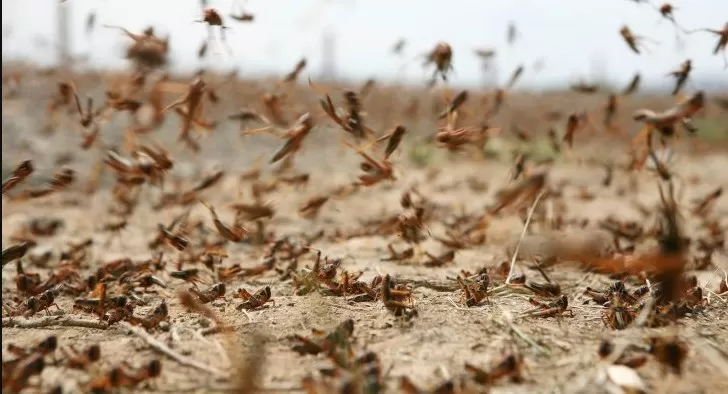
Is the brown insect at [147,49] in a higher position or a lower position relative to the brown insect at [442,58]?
lower

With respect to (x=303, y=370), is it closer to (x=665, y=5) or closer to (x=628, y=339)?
(x=628, y=339)

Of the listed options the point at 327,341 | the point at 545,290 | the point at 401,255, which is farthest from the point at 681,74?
the point at 327,341

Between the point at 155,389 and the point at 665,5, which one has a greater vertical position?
the point at 665,5

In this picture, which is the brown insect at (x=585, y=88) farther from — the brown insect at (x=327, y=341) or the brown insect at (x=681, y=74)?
the brown insect at (x=327, y=341)

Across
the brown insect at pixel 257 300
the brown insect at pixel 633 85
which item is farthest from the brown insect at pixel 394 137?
the brown insect at pixel 633 85

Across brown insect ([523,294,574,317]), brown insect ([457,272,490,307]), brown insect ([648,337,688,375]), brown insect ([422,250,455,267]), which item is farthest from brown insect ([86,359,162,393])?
brown insect ([422,250,455,267])

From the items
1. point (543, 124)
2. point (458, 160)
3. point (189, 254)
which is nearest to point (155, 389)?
point (189, 254)

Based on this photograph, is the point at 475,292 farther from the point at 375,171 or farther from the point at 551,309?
the point at 375,171

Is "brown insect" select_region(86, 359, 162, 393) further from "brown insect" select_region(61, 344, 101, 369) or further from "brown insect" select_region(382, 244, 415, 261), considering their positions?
"brown insect" select_region(382, 244, 415, 261)
